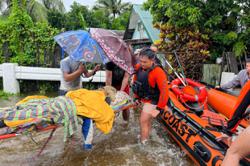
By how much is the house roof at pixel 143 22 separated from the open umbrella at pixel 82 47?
299 inches

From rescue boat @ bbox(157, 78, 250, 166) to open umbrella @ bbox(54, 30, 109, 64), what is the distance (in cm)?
153

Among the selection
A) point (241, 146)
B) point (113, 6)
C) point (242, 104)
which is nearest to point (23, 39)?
point (242, 104)

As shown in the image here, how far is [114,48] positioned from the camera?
3898 mm

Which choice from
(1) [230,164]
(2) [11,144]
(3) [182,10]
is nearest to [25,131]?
(2) [11,144]

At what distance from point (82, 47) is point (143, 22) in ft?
37.0

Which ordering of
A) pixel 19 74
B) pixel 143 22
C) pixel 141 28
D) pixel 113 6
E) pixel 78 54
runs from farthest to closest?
pixel 113 6, pixel 141 28, pixel 143 22, pixel 19 74, pixel 78 54

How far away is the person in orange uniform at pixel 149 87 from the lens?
3.84 metres

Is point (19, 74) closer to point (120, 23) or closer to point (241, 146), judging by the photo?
point (241, 146)

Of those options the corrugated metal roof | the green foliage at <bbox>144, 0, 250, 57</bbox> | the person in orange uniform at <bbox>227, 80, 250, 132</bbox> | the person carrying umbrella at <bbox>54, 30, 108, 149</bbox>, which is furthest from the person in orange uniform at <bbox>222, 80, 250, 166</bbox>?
the corrugated metal roof

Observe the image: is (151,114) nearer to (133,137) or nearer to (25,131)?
(133,137)

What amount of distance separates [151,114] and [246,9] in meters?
6.05

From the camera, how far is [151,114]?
12.8ft

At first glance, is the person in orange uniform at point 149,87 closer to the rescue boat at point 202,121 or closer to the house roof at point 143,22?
the rescue boat at point 202,121

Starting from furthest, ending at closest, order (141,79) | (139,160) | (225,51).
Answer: (225,51) → (141,79) → (139,160)
